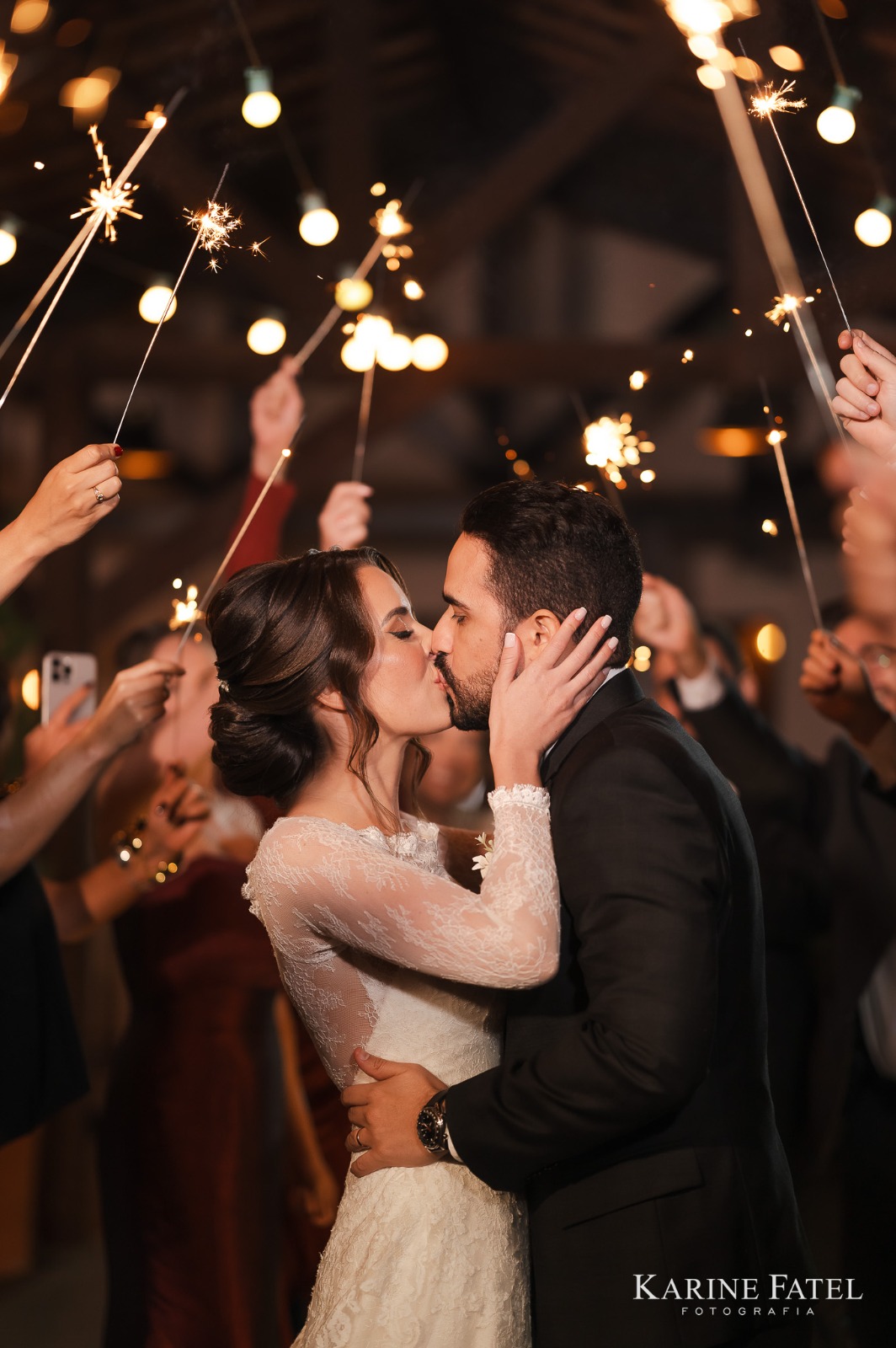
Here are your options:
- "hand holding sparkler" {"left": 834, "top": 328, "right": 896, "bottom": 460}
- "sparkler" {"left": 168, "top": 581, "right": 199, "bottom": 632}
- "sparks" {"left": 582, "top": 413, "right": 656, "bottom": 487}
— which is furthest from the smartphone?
"hand holding sparkler" {"left": 834, "top": 328, "right": 896, "bottom": 460}

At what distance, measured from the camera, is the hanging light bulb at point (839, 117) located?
213 centimetres

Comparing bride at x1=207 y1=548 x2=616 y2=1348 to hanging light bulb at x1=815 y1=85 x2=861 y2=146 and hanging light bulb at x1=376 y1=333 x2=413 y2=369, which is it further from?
hanging light bulb at x1=376 y1=333 x2=413 y2=369

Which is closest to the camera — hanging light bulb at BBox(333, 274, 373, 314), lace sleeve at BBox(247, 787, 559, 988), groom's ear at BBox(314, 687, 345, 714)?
lace sleeve at BBox(247, 787, 559, 988)

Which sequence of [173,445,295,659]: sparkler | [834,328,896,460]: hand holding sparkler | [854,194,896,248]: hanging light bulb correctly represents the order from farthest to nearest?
[173,445,295,659]: sparkler, [854,194,896,248]: hanging light bulb, [834,328,896,460]: hand holding sparkler

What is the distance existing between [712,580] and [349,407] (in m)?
3.48

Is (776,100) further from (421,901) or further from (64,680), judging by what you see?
(64,680)

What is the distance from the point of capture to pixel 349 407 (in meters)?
4.62

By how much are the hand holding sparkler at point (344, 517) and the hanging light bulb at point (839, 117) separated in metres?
1.11

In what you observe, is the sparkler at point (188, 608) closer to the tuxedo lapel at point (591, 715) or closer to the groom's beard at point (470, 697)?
the groom's beard at point (470, 697)

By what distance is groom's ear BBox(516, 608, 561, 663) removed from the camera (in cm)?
152

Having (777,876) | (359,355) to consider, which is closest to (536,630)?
(777,876)

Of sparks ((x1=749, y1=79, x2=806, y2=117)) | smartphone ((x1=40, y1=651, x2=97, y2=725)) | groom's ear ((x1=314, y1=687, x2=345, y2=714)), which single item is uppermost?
sparks ((x1=749, y1=79, x2=806, y2=117))

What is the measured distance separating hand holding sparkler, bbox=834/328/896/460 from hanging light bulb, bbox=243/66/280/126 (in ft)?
5.07

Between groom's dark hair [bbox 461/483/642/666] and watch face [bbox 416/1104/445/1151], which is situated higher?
groom's dark hair [bbox 461/483/642/666]
